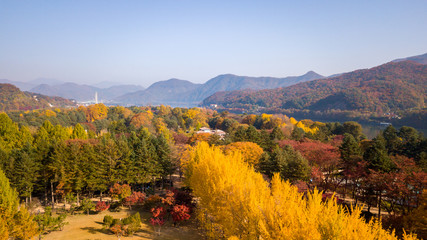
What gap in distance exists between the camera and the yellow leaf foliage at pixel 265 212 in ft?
28.6

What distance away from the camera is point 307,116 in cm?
14000

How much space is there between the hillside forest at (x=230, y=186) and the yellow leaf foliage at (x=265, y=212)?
0.16ft

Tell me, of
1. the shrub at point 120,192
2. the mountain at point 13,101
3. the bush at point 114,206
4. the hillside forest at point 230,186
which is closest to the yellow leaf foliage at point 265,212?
the hillside forest at point 230,186

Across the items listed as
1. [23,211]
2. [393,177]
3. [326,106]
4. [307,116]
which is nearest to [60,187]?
[23,211]

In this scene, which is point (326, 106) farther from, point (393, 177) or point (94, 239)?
point (94, 239)

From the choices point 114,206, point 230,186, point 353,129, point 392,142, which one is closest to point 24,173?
point 114,206

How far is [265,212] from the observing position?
1030 cm

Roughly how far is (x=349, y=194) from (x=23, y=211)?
31.8 meters

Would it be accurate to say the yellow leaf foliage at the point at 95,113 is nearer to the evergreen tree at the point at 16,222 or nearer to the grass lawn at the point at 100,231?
the grass lawn at the point at 100,231

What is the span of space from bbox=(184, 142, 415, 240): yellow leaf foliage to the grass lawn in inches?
142

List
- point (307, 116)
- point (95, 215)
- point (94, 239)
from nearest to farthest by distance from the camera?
point (94, 239)
point (95, 215)
point (307, 116)

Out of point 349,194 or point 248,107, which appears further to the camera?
point 248,107

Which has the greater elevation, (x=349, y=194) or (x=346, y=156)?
A: (x=346, y=156)

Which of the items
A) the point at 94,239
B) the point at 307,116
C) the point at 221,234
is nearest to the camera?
the point at 221,234
